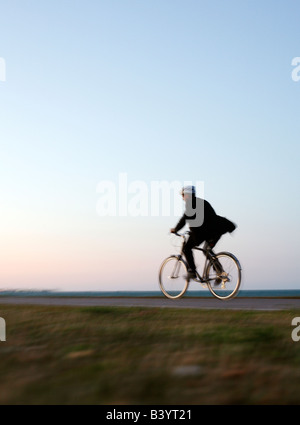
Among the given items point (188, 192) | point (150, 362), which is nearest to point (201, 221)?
point (188, 192)

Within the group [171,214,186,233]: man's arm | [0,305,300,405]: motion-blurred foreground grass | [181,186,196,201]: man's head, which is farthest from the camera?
[171,214,186,233]: man's arm

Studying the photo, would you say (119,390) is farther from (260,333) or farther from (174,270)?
(174,270)

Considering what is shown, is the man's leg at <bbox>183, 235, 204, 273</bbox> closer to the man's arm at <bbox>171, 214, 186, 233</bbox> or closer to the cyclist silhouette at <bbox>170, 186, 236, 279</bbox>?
the cyclist silhouette at <bbox>170, 186, 236, 279</bbox>

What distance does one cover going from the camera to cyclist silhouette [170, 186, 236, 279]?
1188 centimetres

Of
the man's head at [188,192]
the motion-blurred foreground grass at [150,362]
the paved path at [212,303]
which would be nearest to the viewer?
the motion-blurred foreground grass at [150,362]

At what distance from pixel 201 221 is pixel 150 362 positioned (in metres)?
7.42

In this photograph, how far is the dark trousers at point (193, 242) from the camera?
483 inches

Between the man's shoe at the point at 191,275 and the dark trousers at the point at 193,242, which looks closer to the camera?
the dark trousers at the point at 193,242

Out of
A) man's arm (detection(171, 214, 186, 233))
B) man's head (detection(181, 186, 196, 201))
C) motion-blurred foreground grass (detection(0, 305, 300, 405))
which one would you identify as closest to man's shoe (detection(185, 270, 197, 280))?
man's arm (detection(171, 214, 186, 233))

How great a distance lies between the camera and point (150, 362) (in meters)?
4.79

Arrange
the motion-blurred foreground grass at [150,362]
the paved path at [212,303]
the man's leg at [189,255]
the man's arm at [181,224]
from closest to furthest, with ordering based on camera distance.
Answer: the motion-blurred foreground grass at [150,362] < the paved path at [212,303] < the man's arm at [181,224] < the man's leg at [189,255]

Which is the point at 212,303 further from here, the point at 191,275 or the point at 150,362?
the point at 150,362

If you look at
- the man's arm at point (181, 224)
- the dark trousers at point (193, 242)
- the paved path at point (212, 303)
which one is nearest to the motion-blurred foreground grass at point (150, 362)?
the paved path at point (212, 303)

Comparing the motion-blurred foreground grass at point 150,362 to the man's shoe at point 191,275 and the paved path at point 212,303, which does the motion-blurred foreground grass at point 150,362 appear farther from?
the man's shoe at point 191,275
